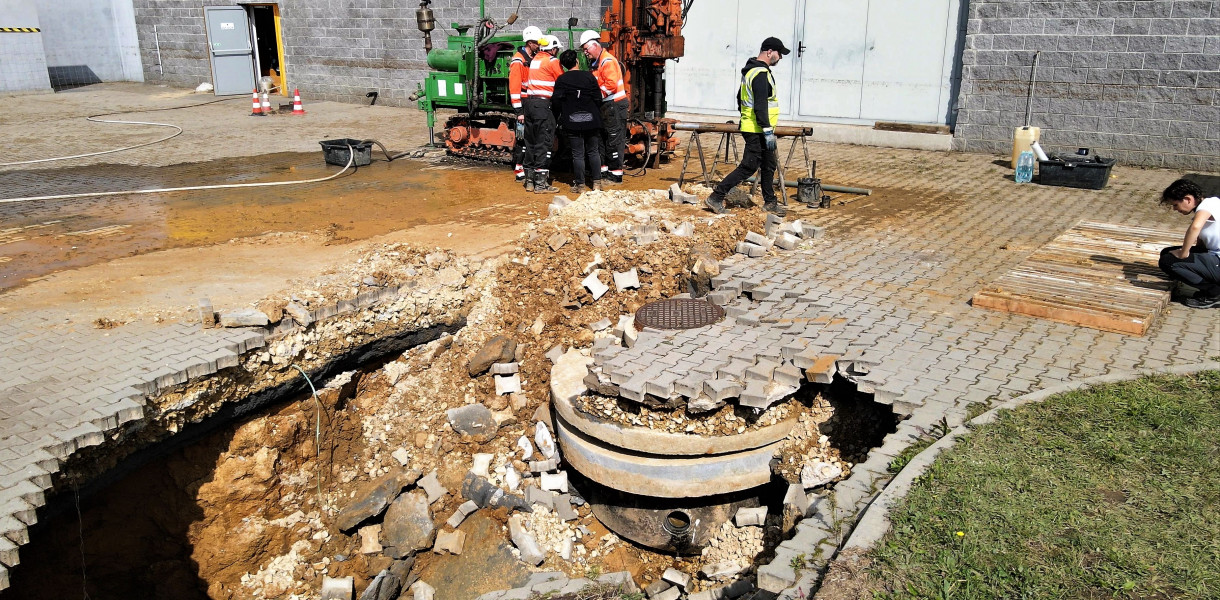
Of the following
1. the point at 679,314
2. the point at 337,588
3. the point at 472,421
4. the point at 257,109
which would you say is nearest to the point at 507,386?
the point at 472,421

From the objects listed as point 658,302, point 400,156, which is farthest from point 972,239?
point 400,156

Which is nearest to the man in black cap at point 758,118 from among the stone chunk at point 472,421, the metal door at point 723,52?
the stone chunk at point 472,421

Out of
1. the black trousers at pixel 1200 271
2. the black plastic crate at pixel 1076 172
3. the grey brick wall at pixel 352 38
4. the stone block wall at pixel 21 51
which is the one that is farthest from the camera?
the stone block wall at pixel 21 51

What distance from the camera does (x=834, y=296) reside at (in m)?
6.71

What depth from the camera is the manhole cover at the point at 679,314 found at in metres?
5.87

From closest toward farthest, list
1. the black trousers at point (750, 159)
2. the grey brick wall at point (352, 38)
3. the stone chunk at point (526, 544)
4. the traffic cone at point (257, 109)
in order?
the stone chunk at point (526, 544), the black trousers at point (750, 159), the grey brick wall at point (352, 38), the traffic cone at point (257, 109)

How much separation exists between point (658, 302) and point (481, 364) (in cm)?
157

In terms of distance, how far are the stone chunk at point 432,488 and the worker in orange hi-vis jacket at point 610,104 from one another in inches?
211

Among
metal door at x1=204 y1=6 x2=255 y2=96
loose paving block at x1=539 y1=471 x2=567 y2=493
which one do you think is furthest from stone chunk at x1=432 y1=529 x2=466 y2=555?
metal door at x1=204 y1=6 x2=255 y2=96

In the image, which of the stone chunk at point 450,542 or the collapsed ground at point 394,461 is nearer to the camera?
the collapsed ground at point 394,461

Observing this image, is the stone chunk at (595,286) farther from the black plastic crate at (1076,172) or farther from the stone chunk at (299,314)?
the black plastic crate at (1076,172)

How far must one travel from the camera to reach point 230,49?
2081 centimetres

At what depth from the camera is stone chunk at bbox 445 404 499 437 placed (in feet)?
21.3

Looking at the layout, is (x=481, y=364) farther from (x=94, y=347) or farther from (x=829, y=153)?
(x=829, y=153)
